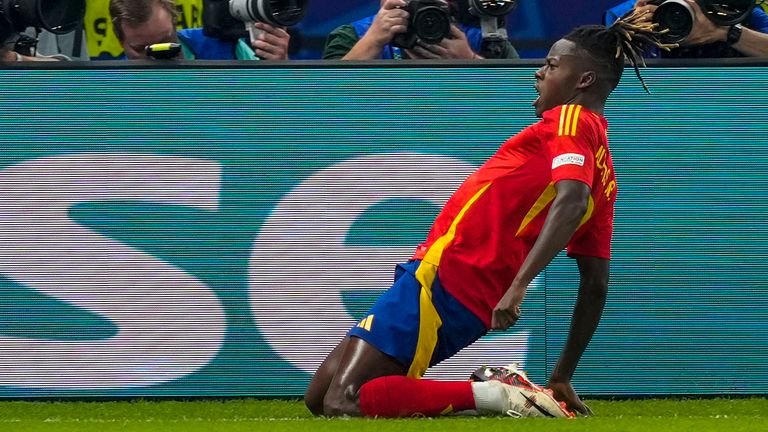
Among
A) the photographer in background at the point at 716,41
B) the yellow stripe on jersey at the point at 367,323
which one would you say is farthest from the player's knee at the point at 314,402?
the photographer in background at the point at 716,41

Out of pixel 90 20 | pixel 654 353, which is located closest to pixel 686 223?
pixel 654 353

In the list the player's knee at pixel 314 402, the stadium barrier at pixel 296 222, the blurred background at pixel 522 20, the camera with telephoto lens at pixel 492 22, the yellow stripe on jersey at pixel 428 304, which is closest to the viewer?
the yellow stripe on jersey at pixel 428 304

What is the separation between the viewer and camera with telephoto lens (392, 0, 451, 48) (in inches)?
252

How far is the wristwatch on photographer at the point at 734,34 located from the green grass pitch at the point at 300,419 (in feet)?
5.29

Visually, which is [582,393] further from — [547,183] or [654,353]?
[547,183]

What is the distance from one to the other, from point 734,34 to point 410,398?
257cm

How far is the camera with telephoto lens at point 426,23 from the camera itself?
252 inches

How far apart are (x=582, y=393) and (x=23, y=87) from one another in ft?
9.17

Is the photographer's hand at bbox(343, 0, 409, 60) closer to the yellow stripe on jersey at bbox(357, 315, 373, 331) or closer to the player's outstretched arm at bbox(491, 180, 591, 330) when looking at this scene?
the yellow stripe on jersey at bbox(357, 315, 373, 331)

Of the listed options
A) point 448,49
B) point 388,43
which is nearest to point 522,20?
point 448,49

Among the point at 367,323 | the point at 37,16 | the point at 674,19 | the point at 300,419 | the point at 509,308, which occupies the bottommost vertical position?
the point at 300,419

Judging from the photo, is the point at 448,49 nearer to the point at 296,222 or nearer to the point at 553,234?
the point at 296,222

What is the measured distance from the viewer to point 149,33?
646cm

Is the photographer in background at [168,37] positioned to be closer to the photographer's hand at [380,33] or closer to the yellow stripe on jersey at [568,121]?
the photographer's hand at [380,33]
